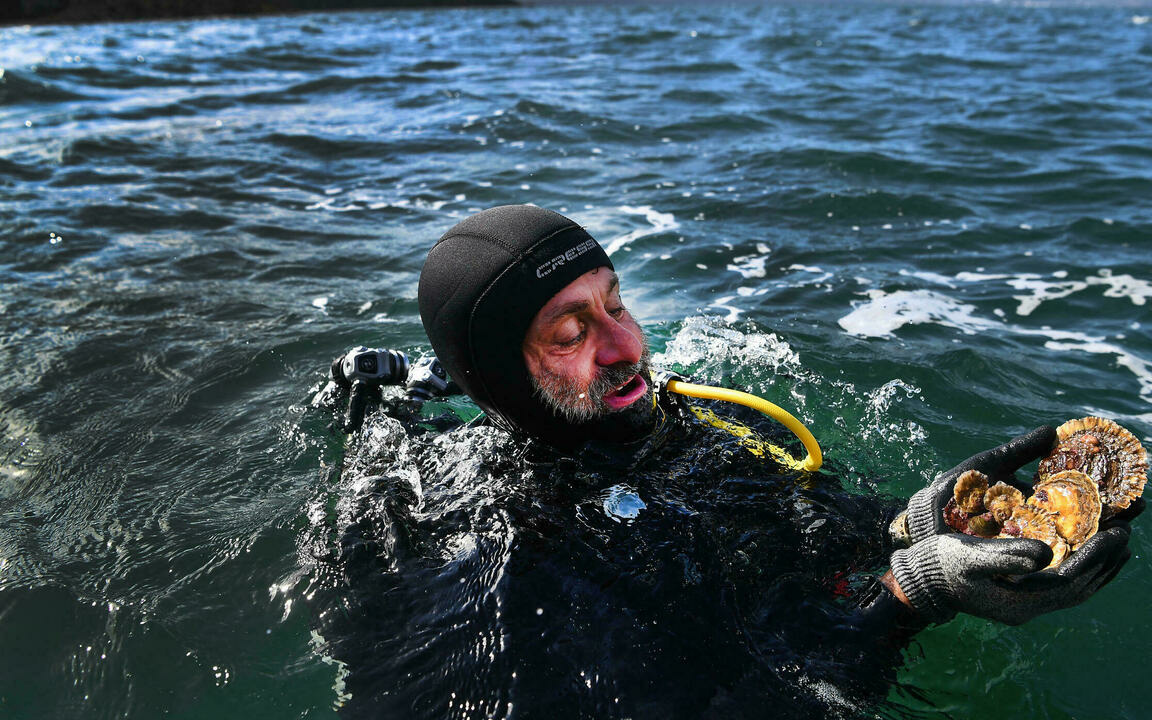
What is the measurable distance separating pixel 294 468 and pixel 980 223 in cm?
630

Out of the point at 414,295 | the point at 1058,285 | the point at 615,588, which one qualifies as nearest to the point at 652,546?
the point at 615,588

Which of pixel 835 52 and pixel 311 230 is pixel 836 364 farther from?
pixel 835 52

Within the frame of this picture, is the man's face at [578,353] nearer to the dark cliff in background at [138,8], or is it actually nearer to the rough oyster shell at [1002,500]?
the rough oyster shell at [1002,500]

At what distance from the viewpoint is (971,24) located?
2827 centimetres

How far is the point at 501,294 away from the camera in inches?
107

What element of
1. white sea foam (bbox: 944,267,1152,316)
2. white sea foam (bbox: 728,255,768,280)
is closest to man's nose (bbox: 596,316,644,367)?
white sea foam (bbox: 728,255,768,280)

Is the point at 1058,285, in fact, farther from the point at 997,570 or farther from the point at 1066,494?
the point at 997,570

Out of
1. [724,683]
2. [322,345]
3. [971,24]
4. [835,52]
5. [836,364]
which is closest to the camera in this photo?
[724,683]

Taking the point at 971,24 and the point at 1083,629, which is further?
the point at 971,24

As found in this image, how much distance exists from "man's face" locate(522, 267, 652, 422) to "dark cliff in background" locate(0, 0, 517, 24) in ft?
120

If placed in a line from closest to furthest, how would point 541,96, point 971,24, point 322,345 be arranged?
1. point 322,345
2. point 541,96
3. point 971,24

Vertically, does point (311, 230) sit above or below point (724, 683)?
below

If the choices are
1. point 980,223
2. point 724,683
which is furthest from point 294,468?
point 980,223

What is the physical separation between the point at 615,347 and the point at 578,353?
0.13m
